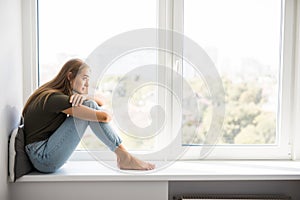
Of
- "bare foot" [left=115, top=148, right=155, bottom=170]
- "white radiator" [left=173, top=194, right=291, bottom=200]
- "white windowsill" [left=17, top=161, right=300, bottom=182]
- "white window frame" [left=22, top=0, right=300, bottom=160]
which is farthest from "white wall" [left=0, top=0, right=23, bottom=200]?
"white radiator" [left=173, top=194, right=291, bottom=200]

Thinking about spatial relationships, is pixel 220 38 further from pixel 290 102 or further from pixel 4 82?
pixel 4 82

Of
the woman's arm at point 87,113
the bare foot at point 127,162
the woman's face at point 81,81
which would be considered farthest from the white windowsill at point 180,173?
the woman's face at point 81,81

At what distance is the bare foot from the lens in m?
1.88

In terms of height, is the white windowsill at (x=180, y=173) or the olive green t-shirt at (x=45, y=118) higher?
the olive green t-shirt at (x=45, y=118)

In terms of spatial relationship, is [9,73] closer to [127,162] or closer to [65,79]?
[65,79]

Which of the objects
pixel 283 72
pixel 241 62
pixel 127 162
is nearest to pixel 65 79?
pixel 127 162

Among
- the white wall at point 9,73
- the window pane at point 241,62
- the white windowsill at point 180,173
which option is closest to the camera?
the white wall at point 9,73

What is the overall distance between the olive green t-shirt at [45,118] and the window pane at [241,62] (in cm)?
75

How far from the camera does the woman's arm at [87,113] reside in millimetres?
1769

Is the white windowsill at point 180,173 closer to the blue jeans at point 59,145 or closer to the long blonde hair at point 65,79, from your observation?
the blue jeans at point 59,145

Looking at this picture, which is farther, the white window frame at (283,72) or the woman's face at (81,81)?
the white window frame at (283,72)

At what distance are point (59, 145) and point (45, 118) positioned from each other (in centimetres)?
15

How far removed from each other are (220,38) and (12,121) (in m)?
1.23

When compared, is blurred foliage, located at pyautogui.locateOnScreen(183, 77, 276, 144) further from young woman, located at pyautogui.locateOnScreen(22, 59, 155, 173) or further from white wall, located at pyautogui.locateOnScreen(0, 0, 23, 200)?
white wall, located at pyautogui.locateOnScreen(0, 0, 23, 200)
